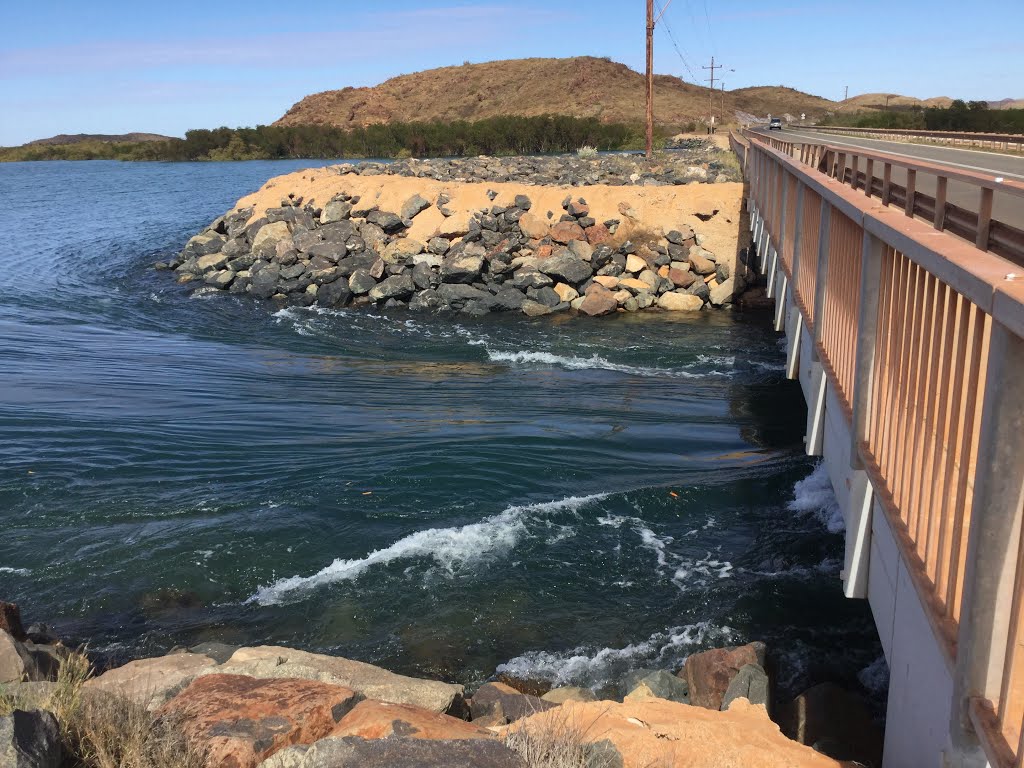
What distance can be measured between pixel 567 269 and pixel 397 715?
18332mm

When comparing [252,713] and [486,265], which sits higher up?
[252,713]

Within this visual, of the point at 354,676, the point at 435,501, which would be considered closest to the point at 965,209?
the point at 354,676

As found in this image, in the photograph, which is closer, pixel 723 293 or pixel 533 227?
pixel 723 293

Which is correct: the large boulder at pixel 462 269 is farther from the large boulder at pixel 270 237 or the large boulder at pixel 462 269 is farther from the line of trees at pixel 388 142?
the line of trees at pixel 388 142

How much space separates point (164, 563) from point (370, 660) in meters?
2.91

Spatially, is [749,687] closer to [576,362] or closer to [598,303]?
[576,362]

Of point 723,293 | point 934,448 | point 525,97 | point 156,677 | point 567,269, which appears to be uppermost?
point 525,97

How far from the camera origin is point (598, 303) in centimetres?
2106

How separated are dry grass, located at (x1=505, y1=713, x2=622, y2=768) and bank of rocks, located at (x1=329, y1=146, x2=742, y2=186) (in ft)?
76.6

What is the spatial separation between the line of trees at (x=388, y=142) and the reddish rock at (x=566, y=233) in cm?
5088

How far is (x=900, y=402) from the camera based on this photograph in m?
4.78

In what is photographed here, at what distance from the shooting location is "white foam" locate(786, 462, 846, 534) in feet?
31.0

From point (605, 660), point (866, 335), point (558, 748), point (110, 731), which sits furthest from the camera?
point (605, 660)

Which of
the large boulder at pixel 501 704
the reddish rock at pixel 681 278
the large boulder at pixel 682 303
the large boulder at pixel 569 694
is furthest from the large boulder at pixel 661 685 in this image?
the reddish rock at pixel 681 278
